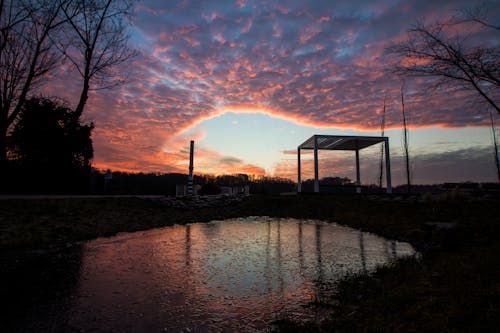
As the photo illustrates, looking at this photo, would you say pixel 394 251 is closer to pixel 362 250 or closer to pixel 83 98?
pixel 362 250

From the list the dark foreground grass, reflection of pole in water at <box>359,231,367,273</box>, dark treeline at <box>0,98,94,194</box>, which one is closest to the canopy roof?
the dark foreground grass

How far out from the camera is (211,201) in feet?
69.9

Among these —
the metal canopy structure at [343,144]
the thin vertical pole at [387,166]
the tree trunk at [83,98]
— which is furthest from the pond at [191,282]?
the thin vertical pole at [387,166]

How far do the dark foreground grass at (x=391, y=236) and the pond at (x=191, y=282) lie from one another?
67 centimetres

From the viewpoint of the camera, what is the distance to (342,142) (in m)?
24.8

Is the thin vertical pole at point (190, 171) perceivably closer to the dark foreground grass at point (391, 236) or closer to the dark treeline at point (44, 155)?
the dark foreground grass at point (391, 236)

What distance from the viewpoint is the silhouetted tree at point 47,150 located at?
1825 centimetres

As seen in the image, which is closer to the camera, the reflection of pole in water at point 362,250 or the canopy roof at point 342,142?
the reflection of pole in water at point 362,250

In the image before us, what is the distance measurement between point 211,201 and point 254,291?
16.8 m

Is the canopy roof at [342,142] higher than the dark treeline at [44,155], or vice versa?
the canopy roof at [342,142]

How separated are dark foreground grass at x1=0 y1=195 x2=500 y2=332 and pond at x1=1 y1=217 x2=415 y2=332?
67cm

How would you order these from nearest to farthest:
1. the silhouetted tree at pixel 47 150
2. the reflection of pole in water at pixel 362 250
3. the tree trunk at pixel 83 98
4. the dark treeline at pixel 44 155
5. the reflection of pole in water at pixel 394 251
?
1. the reflection of pole in water at pixel 362 250
2. the reflection of pole in water at pixel 394 251
3. the tree trunk at pixel 83 98
4. the dark treeline at pixel 44 155
5. the silhouetted tree at pixel 47 150

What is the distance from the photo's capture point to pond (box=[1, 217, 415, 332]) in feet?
12.1

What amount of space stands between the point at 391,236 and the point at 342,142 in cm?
1550
